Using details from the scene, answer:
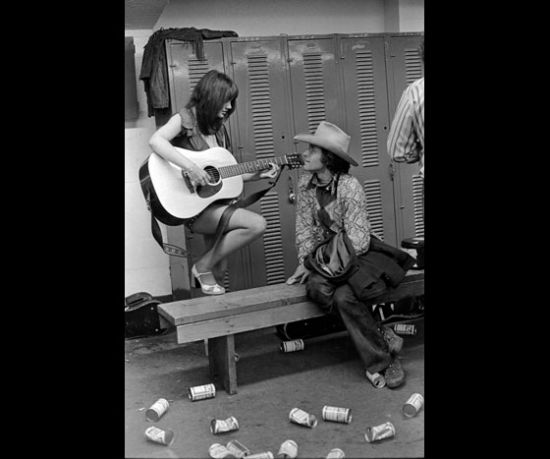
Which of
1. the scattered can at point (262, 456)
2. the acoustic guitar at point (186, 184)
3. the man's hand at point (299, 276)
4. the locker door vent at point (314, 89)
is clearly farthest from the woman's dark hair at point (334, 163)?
the scattered can at point (262, 456)

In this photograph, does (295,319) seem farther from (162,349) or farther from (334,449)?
(334,449)

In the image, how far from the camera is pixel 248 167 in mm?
2109

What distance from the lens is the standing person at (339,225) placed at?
87.9 inches

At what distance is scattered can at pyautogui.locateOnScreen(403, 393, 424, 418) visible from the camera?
1.86 m

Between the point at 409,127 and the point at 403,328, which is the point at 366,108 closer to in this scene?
the point at 409,127

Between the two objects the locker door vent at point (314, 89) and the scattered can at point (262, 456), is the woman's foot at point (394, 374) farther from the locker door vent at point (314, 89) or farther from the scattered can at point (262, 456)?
the locker door vent at point (314, 89)

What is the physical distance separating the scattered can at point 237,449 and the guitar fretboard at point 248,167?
75 centimetres

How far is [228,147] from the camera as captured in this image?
6.86 feet

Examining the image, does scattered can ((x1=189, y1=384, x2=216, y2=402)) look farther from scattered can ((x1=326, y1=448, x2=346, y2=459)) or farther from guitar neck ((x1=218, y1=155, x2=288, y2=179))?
guitar neck ((x1=218, y1=155, x2=288, y2=179))

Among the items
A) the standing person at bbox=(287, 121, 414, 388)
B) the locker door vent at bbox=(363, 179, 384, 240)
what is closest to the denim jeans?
the standing person at bbox=(287, 121, 414, 388)

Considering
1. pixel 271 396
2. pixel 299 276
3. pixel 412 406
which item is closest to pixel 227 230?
pixel 299 276

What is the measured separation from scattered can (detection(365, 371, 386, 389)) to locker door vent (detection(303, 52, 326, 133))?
840 millimetres

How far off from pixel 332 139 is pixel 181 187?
1.73 feet
